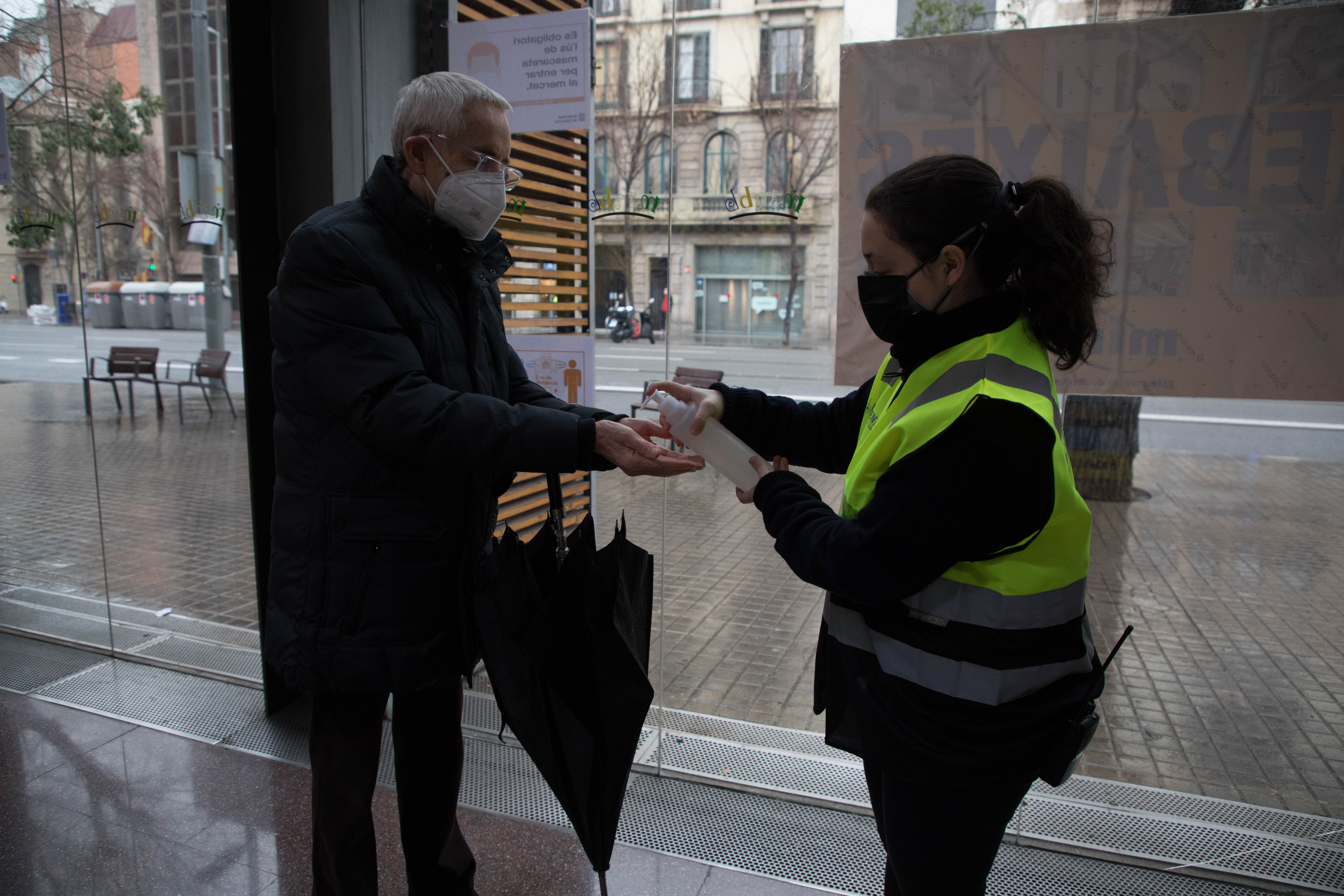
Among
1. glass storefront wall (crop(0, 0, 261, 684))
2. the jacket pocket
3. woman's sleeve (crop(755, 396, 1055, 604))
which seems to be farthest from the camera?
glass storefront wall (crop(0, 0, 261, 684))

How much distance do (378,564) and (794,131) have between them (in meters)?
1.94

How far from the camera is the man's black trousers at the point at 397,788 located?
1.81 metres

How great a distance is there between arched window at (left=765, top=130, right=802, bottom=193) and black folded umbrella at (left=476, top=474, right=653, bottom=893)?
1619mm

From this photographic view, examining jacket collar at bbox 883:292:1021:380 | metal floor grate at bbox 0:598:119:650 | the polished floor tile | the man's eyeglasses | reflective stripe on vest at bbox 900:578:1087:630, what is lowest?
Answer: the polished floor tile

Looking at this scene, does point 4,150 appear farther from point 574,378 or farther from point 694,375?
point 694,375

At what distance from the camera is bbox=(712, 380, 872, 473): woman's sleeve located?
184 centimetres

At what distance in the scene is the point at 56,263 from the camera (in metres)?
3.76

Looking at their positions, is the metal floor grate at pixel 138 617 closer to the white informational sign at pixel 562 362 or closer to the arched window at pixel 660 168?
the white informational sign at pixel 562 362

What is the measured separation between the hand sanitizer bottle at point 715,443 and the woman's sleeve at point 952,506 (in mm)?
319

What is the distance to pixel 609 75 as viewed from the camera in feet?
10.2

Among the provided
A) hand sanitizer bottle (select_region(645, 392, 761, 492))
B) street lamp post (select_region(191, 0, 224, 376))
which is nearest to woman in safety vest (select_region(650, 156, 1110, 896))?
hand sanitizer bottle (select_region(645, 392, 761, 492))

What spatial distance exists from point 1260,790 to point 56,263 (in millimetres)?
5120

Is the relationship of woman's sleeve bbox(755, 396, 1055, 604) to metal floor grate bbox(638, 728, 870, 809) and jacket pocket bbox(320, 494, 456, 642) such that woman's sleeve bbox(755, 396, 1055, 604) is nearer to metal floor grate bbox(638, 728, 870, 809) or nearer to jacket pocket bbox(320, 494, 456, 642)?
jacket pocket bbox(320, 494, 456, 642)

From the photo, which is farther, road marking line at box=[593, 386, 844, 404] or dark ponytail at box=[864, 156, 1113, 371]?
road marking line at box=[593, 386, 844, 404]
